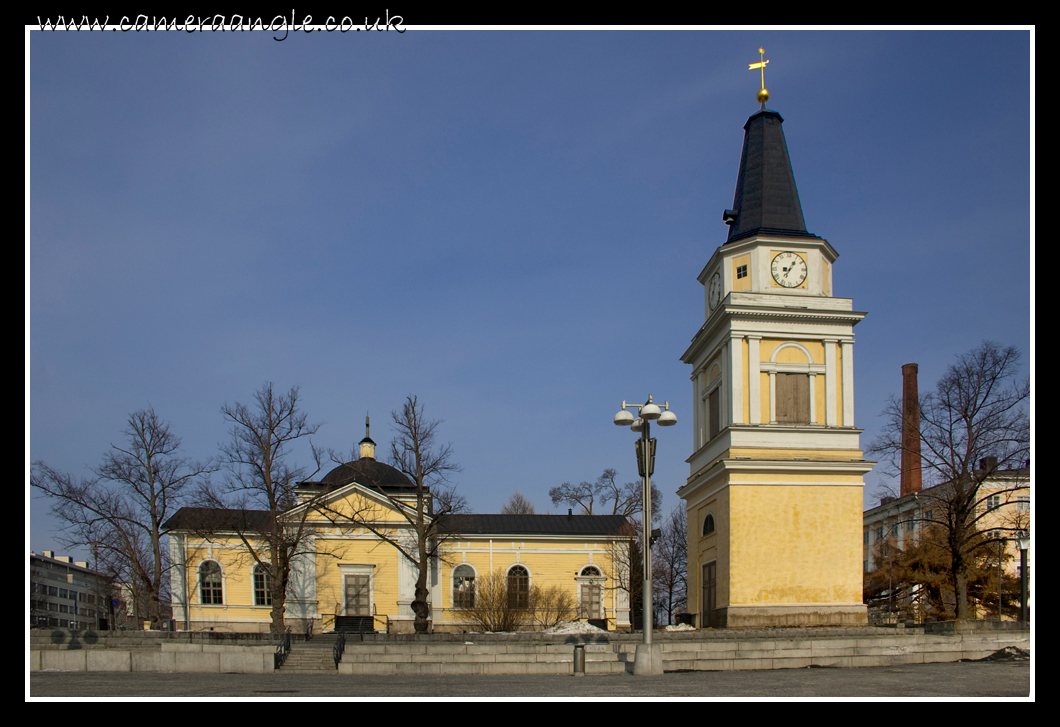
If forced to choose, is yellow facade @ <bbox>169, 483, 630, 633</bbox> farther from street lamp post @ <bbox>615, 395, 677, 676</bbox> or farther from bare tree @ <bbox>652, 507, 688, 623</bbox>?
street lamp post @ <bbox>615, 395, 677, 676</bbox>

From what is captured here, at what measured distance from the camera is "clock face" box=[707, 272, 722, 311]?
37625 mm

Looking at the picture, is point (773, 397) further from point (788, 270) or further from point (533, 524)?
point (533, 524)

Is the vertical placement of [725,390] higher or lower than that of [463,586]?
higher

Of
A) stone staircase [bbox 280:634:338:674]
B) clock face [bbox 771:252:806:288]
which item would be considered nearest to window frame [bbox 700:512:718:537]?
clock face [bbox 771:252:806:288]

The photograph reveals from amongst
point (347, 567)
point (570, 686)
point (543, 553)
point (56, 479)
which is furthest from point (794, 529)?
point (56, 479)

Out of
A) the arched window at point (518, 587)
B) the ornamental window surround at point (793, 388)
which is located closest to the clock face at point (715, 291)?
the ornamental window surround at point (793, 388)

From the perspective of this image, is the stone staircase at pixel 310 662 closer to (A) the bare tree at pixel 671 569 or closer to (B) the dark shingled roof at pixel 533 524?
(B) the dark shingled roof at pixel 533 524

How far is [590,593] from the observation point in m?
55.1

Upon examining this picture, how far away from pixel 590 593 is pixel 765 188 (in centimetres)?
2684

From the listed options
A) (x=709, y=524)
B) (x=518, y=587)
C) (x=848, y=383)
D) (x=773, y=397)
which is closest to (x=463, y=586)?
(x=518, y=587)

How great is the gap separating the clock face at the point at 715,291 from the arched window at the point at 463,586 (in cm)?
2372

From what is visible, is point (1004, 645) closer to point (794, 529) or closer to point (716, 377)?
point (794, 529)

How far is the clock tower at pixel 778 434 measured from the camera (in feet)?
111

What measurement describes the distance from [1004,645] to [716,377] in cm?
1453
